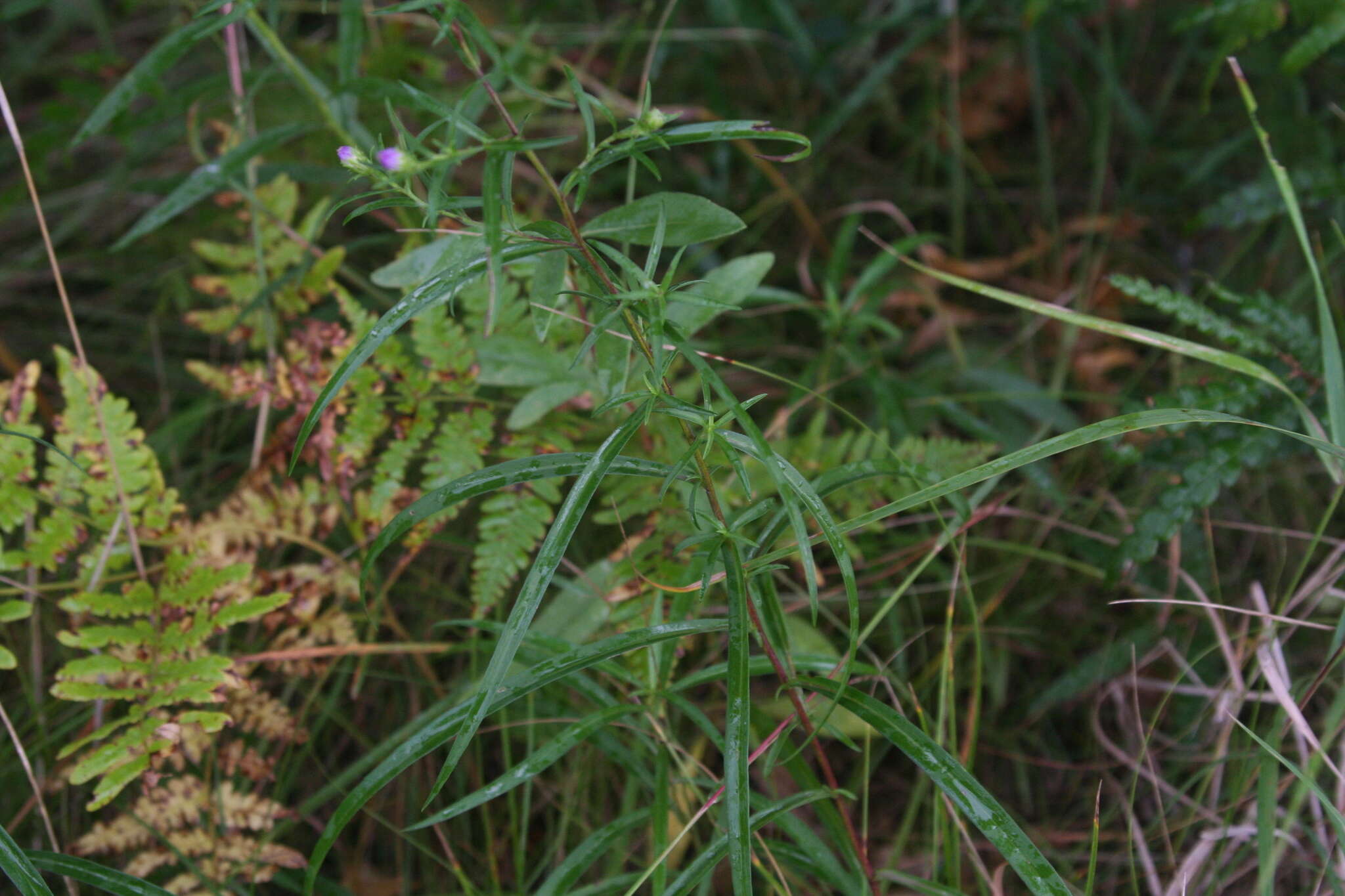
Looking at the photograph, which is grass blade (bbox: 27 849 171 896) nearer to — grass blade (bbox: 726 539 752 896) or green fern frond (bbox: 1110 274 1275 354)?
grass blade (bbox: 726 539 752 896)

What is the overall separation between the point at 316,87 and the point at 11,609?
1018mm

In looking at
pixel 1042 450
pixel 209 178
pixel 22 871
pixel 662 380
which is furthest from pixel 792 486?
pixel 209 178

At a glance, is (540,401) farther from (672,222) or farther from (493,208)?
(493,208)

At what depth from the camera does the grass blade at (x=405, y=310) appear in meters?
0.86

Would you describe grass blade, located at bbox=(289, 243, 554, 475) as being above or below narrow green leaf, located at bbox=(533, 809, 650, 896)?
above

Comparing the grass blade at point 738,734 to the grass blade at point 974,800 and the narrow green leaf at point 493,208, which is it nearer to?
the grass blade at point 974,800

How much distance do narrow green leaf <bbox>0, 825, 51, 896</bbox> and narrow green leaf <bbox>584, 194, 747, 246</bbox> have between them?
98cm

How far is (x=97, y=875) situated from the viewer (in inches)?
44.4

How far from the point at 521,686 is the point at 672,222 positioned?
1.78ft

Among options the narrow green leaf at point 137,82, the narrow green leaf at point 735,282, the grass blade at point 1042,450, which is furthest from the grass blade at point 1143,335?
the narrow green leaf at point 137,82

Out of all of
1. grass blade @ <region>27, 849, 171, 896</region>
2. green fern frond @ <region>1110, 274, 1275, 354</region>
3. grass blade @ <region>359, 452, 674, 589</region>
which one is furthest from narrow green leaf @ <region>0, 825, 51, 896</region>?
green fern frond @ <region>1110, 274, 1275, 354</region>

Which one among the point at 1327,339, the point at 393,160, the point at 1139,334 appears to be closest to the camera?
the point at 393,160

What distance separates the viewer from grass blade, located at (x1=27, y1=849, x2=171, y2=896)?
1.13m

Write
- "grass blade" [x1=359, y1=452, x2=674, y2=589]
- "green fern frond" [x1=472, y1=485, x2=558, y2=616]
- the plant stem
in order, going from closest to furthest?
the plant stem → "grass blade" [x1=359, y1=452, x2=674, y2=589] → "green fern frond" [x1=472, y1=485, x2=558, y2=616]
